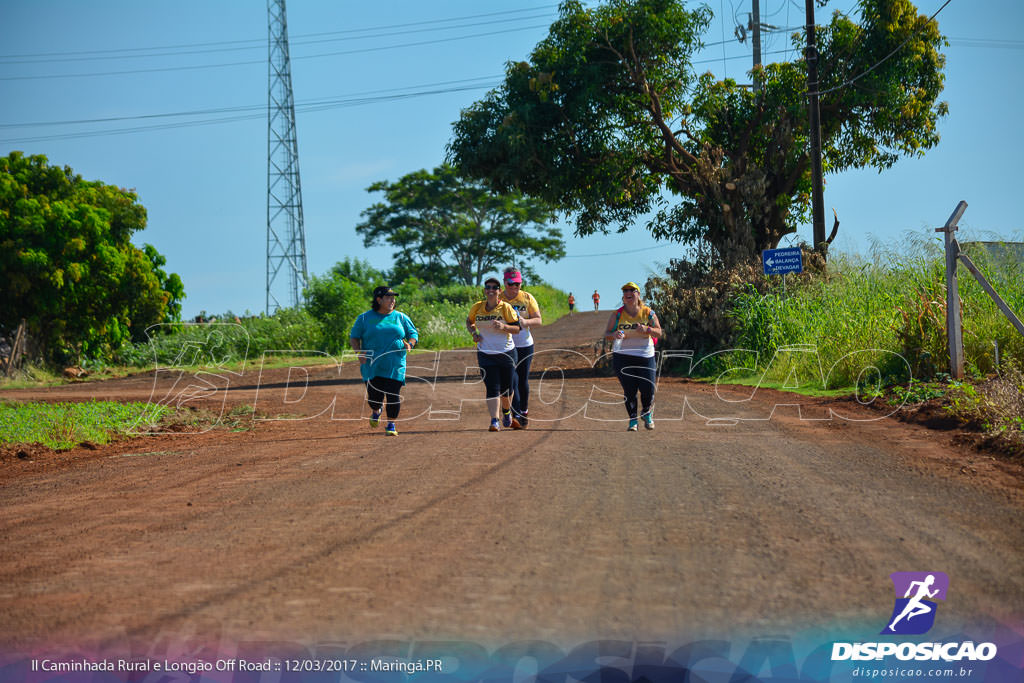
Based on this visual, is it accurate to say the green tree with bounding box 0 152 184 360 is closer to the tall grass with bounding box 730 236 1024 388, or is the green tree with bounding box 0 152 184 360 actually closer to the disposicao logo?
the tall grass with bounding box 730 236 1024 388

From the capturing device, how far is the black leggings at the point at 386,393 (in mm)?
12039

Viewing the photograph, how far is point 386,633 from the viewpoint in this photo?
3.93 meters

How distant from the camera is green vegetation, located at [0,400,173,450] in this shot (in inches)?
479

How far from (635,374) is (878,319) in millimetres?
7100

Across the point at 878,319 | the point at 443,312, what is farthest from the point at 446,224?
the point at 878,319

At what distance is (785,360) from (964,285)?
472cm

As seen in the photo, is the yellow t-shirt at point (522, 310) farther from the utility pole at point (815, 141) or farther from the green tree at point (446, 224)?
the green tree at point (446, 224)

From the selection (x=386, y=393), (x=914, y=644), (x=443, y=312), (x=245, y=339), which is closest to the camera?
(x=914, y=644)

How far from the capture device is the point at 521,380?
39.4ft

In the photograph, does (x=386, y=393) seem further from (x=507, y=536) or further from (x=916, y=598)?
(x=916, y=598)

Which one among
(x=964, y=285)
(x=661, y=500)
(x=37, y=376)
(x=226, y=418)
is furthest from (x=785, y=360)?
(x=37, y=376)

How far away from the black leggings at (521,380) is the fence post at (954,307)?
5876 mm

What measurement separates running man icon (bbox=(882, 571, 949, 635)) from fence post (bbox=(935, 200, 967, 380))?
8.99 meters

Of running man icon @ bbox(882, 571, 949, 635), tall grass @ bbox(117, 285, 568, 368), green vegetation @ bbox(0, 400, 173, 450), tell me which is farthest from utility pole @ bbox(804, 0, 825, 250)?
tall grass @ bbox(117, 285, 568, 368)
